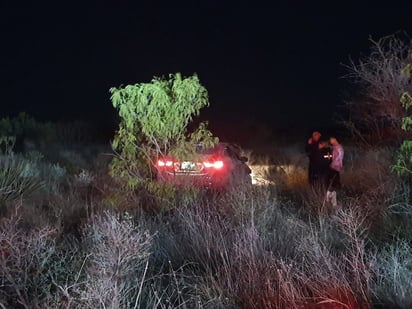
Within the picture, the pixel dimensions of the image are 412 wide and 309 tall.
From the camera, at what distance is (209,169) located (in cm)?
1398

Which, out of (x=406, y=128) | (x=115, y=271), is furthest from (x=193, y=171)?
(x=115, y=271)


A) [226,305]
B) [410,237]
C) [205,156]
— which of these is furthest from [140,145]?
[226,305]

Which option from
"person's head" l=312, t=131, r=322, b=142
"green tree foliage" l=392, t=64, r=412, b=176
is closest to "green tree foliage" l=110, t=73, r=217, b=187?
"green tree foliage" l=392, t=64, r=412, b=176

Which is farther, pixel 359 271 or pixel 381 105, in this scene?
pixel 381 105

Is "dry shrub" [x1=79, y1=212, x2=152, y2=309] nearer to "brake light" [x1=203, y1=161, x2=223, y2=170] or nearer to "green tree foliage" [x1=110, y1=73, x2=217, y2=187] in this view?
"green tree foliage" [x1=110, y1=73, x2=217, y2=187]

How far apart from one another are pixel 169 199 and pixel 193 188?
0.61 meters

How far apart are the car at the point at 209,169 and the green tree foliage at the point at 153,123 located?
0.27 meters

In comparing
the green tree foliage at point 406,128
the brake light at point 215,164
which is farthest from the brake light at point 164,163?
the green tree foliage at point 406,128

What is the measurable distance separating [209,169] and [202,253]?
6181 mm

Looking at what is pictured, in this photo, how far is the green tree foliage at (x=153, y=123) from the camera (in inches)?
433

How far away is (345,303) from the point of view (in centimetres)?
583

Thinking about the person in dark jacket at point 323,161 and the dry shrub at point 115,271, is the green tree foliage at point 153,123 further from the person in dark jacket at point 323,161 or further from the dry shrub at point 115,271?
the dry shrub at point 115,271

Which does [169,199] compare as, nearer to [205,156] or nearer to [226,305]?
[205,156]

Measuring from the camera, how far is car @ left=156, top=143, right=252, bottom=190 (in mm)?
11516
